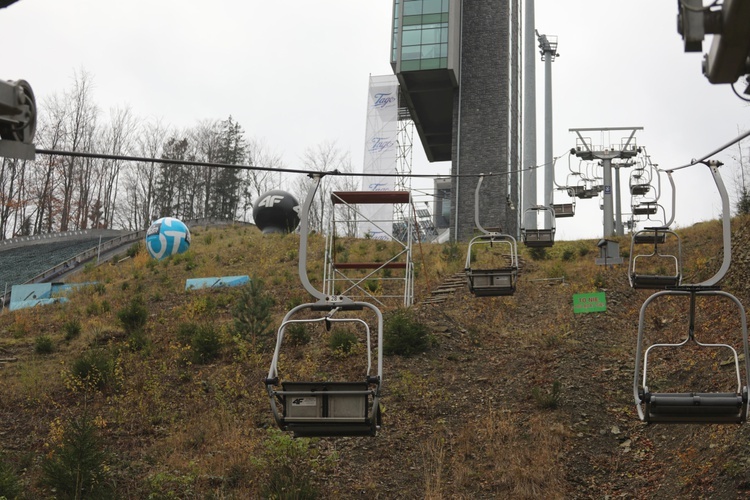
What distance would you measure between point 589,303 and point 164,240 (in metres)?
18.5

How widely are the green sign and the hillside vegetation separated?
104cm

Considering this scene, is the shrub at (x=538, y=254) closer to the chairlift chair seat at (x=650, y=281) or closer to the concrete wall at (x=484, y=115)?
the chairlift chair seat at (x=650, y=281)

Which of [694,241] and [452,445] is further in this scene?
[694,241]

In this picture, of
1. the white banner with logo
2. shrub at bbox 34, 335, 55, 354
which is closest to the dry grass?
shrub at bbox 34, 335, 55, 354

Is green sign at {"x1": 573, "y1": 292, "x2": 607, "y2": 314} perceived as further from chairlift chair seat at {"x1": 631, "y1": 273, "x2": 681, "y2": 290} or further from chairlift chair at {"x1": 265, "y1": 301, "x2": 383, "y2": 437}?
chairlift chair at {"x1": 265, "y1": 301, "x2": 383, "y2": 437}

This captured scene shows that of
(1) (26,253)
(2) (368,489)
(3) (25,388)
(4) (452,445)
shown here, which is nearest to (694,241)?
(4) (452,445)

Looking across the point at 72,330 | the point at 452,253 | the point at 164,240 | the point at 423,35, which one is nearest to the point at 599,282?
the point at 452,253

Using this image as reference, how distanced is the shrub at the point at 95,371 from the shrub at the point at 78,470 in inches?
152

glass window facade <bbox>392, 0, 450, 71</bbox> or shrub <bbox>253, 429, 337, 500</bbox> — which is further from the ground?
glass window facade <bbox>392, 0, 450, 71</bbox>

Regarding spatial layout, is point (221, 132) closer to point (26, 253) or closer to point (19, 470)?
point (26, 253)

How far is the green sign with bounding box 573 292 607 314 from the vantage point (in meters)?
15.5

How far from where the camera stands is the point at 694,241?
2569 cm

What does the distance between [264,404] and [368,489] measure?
3.33 m

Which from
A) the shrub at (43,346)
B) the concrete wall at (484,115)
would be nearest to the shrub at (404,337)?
the shrub at (43,346)
